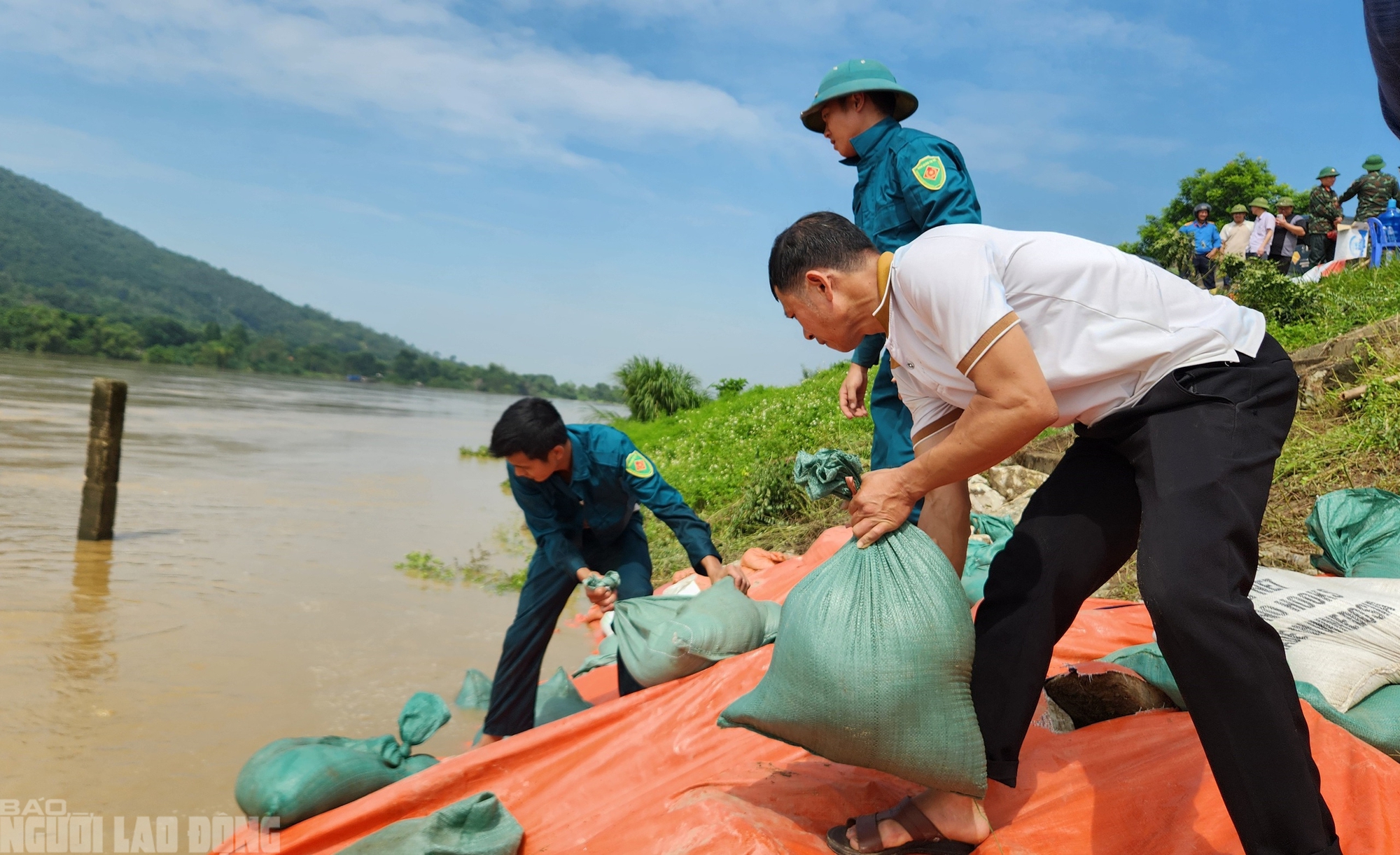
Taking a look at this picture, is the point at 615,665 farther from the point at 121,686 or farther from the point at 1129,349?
the point at 1129,349

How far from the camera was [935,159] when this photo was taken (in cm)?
264

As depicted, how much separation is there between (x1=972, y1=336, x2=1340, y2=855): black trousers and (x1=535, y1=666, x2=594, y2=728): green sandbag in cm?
220

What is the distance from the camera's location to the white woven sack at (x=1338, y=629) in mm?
2027

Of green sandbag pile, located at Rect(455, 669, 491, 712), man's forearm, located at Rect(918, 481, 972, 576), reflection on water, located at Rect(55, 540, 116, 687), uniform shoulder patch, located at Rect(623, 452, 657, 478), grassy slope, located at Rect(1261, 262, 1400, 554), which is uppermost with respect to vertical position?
grassy slope, located at Rect(1261, 262, 1400, 554)

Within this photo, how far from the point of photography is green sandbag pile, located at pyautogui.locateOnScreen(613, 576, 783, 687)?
262 centimetres

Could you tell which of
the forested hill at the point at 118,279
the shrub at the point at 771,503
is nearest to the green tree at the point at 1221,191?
the shrub at the point at 771,503

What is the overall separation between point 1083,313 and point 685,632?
1.59m

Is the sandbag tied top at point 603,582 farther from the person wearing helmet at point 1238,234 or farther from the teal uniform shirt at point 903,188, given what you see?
the person wearing helmet at point 1238,234

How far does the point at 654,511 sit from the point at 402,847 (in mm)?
1566

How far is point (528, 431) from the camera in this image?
293 cm

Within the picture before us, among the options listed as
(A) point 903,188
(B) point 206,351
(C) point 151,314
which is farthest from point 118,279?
(A) point 903,188

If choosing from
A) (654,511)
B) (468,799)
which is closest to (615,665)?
(654,511)

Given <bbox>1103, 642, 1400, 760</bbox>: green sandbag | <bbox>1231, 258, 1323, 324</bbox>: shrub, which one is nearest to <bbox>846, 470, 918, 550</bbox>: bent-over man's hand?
<bbox>1103, 642, 1400, 760</bbox>: green sandbag

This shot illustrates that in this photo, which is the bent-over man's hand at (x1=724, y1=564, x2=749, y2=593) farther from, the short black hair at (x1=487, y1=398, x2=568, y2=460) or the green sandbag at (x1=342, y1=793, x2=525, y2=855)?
the green sandbag at (x1=342, y1=793, x2=525, y2=855)
